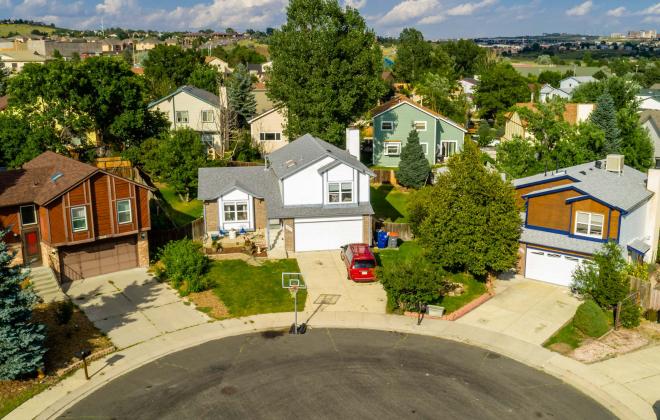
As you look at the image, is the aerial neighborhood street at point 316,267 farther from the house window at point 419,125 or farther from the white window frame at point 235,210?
the house window at point 419,125

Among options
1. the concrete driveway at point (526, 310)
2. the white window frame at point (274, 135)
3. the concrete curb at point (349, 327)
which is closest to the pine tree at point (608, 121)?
A: the concrete driveway at point (526, 310)

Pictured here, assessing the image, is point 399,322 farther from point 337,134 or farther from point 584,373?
point 337,134

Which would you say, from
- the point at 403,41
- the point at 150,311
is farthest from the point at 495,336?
the point at 403,41

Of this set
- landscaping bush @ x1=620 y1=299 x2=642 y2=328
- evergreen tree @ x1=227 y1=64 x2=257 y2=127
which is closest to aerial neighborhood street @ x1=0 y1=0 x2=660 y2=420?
landscaping bush @ x1=620 y1=299 x2=642 y2=328

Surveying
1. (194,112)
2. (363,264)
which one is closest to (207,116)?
(194,112)

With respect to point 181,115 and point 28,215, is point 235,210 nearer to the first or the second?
point 28,215

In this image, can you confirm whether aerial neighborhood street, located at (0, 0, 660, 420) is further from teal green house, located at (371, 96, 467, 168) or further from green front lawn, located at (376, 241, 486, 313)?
teal green house, located at (371, 96, 467, 168)
